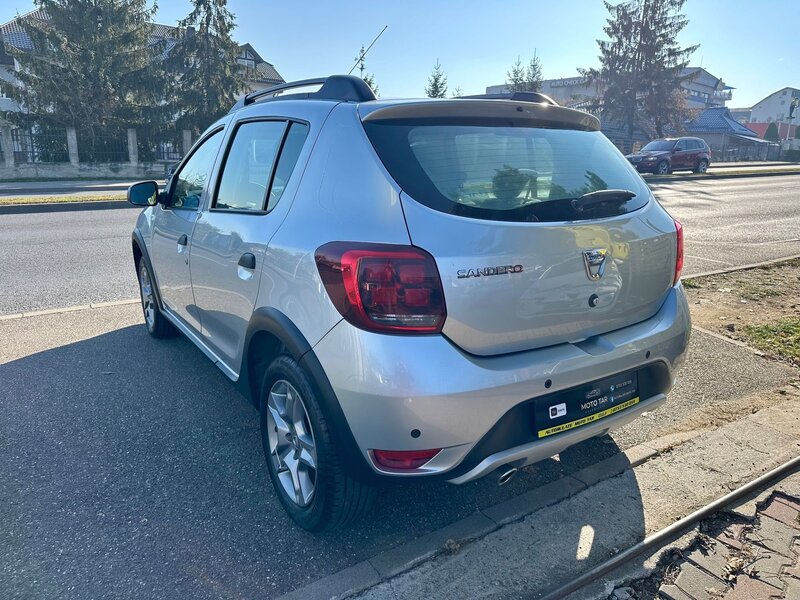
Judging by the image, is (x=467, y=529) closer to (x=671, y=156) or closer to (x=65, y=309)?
(x=65, y=309)

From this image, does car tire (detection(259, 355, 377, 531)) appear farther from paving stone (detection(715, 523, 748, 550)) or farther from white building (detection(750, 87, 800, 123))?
white building (detection(750, 87, 800, 123))

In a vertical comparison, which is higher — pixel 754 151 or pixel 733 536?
pixel 754 151

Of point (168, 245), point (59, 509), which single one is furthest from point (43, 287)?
point (59, 509)

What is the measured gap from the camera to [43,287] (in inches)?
259

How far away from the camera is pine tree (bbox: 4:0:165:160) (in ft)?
88.4

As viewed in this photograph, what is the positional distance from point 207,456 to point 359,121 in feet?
6.48

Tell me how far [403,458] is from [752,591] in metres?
1.45

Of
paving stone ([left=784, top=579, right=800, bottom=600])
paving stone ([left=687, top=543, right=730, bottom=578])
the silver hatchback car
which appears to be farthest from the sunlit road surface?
paving stone ([left=784, top=579, right=800, bottom=600])

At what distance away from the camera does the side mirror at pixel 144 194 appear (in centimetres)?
414

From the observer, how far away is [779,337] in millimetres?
4980

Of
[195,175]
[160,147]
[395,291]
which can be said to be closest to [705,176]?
[160,147]

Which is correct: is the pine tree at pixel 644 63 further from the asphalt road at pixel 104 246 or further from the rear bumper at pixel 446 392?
the rear bumper at pixel 446 392

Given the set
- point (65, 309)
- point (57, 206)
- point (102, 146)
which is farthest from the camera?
point (102, 146)

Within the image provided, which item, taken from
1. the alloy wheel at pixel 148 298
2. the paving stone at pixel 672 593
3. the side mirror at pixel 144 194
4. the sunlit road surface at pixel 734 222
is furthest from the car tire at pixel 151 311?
the sunlit road surface at pixel 734 222
